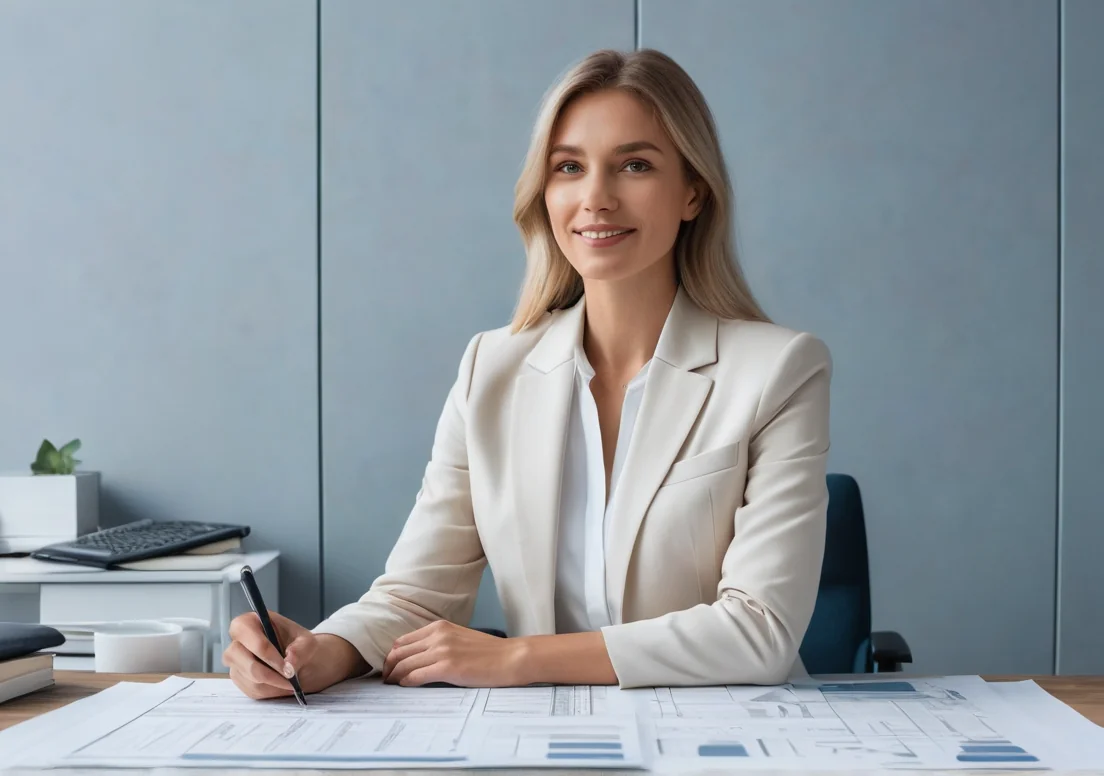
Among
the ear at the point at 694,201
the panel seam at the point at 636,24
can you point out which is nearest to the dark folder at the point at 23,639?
the ear at the point at 694,201

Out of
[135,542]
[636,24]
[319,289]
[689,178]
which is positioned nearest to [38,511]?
[135,542]

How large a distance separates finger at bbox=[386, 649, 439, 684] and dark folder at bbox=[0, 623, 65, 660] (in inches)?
16.0

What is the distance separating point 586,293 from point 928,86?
1536mm

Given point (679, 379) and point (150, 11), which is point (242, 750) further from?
point (150, 11)

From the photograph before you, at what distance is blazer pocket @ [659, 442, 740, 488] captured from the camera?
1505 mm

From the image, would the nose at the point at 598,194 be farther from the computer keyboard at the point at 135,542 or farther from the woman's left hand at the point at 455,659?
the computer keyboard at the point at 135,542

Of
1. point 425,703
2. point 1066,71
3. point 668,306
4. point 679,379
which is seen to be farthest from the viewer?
point 1066,71

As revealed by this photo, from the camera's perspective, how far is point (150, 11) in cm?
286

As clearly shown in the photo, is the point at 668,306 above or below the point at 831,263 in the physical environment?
below

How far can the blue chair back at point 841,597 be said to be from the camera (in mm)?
1996

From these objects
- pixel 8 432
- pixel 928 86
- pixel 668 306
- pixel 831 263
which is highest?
pixel 928 86

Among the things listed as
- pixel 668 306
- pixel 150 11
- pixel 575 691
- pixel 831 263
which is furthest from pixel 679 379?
pixel 150 11

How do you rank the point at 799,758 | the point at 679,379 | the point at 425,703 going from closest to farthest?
the point at 799,758 → the point at 425,703 → the point at 679,379

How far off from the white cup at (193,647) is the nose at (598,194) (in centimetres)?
83
